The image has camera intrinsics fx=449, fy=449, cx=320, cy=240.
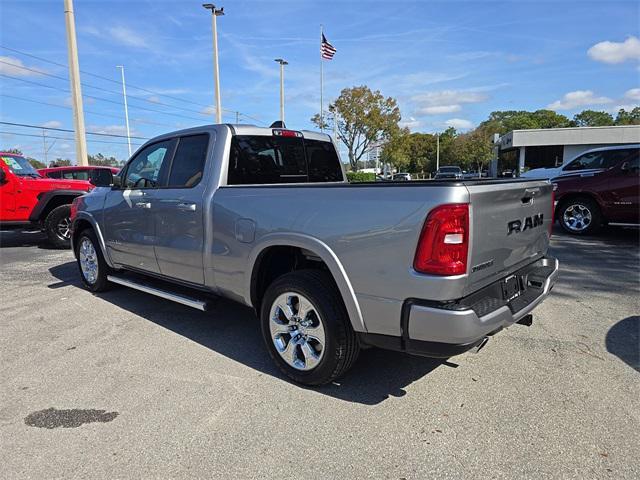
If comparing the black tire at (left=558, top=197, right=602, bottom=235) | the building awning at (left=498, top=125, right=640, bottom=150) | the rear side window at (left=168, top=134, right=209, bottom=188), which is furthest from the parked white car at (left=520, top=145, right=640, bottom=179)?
the building awning at (left=498, top=125, right=640, bottom=150)

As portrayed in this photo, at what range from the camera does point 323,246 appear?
9.84 ft

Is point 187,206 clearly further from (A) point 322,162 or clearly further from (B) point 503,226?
(B) point 503,226

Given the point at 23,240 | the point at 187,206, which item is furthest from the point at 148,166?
the point at 23,240

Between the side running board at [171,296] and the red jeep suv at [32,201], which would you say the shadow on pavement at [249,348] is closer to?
the side running board at [171,296]

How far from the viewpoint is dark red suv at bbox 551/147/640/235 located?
8703 mm

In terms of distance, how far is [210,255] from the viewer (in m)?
3.90

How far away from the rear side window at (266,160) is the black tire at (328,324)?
128 centimetres

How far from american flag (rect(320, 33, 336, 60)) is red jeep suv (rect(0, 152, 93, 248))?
929 inches

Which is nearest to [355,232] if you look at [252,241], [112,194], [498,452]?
[252,241]

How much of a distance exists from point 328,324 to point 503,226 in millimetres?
1322

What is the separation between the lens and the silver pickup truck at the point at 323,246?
259cm

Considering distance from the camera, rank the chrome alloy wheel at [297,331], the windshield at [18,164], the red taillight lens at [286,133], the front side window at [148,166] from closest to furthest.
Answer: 1. the chrome alloy wheel at [297,331]
2. the red taillight lens at [286,133]
3. the front side window at [148,166]
4. the windshield at [18,164]

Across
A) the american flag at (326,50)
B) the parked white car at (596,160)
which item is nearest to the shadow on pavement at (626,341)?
the parked white car at (596,160)

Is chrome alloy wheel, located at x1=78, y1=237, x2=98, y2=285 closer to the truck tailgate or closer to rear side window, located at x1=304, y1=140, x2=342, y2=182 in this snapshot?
rear side window, located at x1=304, y1=140, x2=342, y2=182
